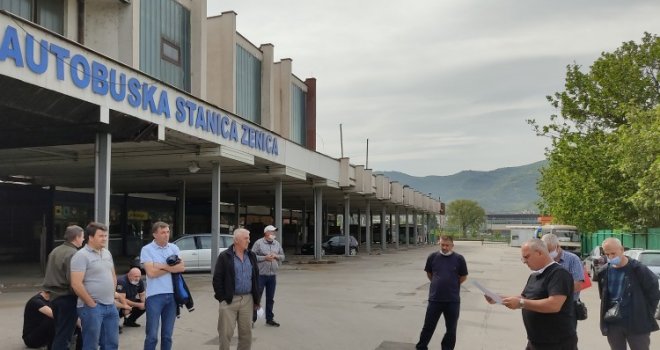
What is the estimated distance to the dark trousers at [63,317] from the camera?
6.22 metres

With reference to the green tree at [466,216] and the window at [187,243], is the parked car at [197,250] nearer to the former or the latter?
the window at [187,243]

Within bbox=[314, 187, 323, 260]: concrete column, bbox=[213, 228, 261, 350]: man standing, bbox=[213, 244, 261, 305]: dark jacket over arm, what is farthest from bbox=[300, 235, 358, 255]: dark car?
bbox=[213, 244, 261, 305]: dark jacket over arm

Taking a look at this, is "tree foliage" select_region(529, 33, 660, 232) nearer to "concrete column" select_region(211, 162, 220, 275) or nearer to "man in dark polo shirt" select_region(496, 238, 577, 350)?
"concrete column" select_region(211, 162, 220, 275)

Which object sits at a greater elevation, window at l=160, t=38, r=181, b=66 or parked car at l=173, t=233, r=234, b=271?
window at l=160, t=38, r=181, b=66

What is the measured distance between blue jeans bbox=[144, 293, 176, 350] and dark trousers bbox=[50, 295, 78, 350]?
31.0 inches

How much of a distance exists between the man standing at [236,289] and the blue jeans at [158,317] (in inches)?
21.6

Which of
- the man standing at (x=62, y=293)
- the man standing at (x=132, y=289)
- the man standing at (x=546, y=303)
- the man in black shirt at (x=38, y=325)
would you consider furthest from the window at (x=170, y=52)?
the man standing at (x=546, y=303)

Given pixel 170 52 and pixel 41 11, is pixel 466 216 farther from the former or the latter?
pixel 41 11

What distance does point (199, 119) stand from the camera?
16562 mm

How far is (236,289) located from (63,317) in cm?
189

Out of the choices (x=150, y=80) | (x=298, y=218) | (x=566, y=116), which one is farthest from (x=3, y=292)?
(x=298, y=218)

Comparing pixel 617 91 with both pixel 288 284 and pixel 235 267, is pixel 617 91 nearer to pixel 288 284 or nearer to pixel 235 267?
pixel 288 284

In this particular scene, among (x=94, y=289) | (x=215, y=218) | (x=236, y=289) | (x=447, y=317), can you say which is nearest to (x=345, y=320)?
(x=447, y=317)

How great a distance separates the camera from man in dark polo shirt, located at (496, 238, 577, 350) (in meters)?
4.43
